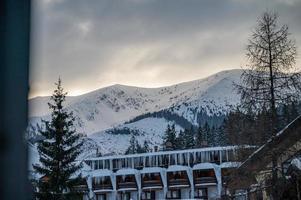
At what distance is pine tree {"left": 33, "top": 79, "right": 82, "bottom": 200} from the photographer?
24.0m

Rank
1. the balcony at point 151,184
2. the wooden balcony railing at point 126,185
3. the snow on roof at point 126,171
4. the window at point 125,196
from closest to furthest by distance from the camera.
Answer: the balcony at point 151,184, the wooden balcony railing at point 126,185, the snow on roof at point 126,171, the window at point 125,196

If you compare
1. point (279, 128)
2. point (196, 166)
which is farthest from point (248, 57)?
point (196, 166)

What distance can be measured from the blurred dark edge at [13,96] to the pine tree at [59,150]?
23.1 metres

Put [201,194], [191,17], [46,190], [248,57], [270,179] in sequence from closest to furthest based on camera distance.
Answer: [270,179]
[248,57]
[191,17]
[46,190]
[201,194]

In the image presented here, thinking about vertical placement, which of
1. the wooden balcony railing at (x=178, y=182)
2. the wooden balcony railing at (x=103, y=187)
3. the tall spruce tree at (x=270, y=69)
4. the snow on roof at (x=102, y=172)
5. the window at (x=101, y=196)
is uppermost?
the tall spruce tree at (x=270, y=69)

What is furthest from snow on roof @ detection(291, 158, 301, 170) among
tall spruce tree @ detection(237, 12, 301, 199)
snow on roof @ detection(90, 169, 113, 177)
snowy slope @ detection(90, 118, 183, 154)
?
snowy slope @ detection(90, 118, 183, 154)

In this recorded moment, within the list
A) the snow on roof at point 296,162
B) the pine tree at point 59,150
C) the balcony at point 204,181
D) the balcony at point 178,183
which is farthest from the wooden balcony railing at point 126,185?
the snow on roof at point 296,162

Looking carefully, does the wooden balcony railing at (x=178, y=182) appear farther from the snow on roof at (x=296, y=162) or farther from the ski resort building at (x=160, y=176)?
the snow on roof at (x=296, y=162)

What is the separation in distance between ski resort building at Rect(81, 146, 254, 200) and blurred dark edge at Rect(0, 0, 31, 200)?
39936mm

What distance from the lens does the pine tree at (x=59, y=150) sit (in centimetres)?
2397

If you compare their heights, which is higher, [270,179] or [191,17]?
[191,17]

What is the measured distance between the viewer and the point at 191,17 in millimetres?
14398

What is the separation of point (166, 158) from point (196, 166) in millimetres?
3412

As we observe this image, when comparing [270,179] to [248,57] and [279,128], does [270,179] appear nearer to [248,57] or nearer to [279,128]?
[279,128]
